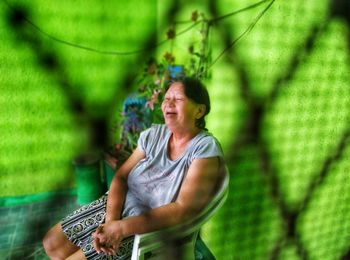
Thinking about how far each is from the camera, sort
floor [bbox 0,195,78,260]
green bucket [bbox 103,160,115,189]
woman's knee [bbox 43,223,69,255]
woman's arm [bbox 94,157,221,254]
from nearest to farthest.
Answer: floor [bbox 0,195,78,260] < woman's arm [bbox 94,157,221,254] < woman's knee [bbox 43,223,69,255] < green bucket [bbox 103,160,115,189]

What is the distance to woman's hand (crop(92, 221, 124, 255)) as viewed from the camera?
40.1 inches

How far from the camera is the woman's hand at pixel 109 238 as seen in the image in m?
1.02

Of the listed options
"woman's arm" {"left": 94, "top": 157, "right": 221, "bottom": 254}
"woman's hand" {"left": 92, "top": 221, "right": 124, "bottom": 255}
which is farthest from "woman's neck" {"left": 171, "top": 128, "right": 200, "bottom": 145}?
"woman's hand" {"left": 92, "top": 221, "right": 124, "bottom": 255}

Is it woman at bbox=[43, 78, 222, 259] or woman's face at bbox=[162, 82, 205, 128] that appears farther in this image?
woman's face at bbox=[162, 82, 205, 128]

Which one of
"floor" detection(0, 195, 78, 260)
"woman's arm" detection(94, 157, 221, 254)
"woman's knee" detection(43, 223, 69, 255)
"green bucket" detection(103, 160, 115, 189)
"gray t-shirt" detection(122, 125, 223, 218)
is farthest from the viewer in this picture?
"green bucket" detection(103, 160, 115, 189)

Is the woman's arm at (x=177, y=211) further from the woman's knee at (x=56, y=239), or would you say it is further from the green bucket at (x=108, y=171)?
the green bucket at (x=108, y=171)

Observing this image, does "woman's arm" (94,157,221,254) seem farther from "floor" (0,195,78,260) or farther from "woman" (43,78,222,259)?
"floor" (0,195,78,260)

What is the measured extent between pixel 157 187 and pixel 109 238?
23 cm

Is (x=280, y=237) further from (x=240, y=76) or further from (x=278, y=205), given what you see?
(x=240, y=76)

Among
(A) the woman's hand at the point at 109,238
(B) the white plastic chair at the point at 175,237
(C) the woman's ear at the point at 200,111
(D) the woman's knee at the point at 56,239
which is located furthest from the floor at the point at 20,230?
(C) the woman's ear at the point at 200,111

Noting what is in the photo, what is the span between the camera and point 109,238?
3.36 ft

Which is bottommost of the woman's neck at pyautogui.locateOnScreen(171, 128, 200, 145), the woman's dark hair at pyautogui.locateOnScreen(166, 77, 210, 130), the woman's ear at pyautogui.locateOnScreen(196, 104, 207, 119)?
the woman's neck at pyautogui.locateOnScreen(171, 128, 200, 145)

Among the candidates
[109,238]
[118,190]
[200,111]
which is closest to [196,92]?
[200,111]

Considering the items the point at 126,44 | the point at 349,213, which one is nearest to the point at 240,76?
the point at 126,44
